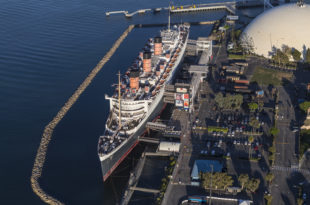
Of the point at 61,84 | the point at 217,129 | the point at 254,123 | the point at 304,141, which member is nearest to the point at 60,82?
the point at 61,84

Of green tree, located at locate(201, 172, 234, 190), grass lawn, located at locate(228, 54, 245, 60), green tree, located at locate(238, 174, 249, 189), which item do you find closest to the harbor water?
green tree, located at locate(201, 172, 234, 190)

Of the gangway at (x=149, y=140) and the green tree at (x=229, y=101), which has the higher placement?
the green tree at (x=229, y=101)

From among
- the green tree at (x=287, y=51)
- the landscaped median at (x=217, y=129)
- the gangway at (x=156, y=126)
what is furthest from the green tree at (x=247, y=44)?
the gangway at (x=156, y=126)

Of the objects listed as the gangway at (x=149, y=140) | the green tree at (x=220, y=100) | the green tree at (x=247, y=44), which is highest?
the green tree at (x=247, y=44)

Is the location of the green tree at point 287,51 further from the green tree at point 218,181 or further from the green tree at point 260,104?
the green tree at point 218,181

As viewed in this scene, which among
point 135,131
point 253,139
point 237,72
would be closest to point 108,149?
point 135,131

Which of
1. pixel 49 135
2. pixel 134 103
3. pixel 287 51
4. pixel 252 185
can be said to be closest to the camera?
pixel 252 185

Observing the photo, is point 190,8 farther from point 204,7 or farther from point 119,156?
point 119,156
